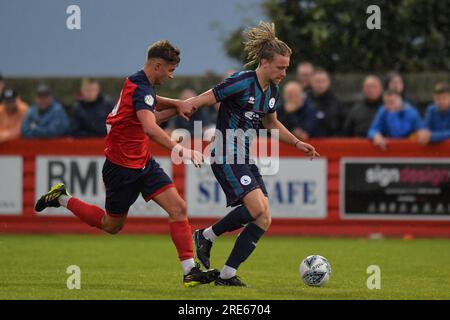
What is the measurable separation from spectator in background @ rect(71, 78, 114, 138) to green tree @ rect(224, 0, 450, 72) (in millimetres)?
2810

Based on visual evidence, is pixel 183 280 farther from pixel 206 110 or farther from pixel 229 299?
pixel 206 110

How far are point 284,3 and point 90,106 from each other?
3.73m

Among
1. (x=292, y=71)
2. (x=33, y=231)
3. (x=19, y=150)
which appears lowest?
(x=33, y=231)

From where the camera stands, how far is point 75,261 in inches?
452

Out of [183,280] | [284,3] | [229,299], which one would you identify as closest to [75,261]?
[183,280]

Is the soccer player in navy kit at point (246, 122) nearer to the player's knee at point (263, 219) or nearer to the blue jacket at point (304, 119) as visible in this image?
the player's knee at point (263, 219)

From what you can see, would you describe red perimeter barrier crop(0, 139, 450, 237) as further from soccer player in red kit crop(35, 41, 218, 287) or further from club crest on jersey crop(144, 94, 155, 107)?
club crest on jersey crop(144, 94, 155, 107)

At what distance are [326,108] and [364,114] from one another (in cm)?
57

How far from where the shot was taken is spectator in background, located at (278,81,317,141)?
49.9ft

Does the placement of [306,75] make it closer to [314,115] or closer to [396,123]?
[314,115]

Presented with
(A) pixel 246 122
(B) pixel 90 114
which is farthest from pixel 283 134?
(B) pixel 90 114

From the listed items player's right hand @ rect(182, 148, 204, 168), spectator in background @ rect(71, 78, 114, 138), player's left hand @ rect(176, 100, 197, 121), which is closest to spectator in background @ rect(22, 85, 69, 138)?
spectator in background @ rect(71, 78, 114, 138)

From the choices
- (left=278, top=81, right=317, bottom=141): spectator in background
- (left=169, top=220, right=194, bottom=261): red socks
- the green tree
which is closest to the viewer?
(left=169, top=220, right=194, bottom=261): red socks

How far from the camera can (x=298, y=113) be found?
1528cm
